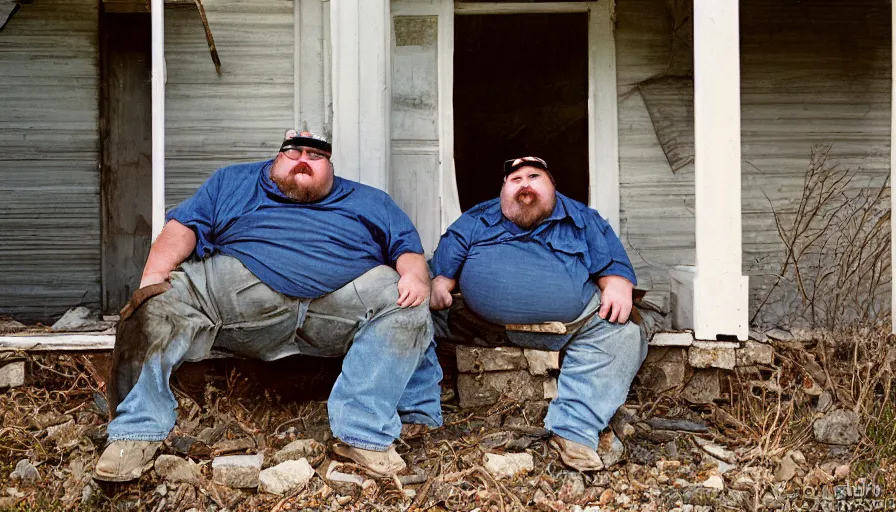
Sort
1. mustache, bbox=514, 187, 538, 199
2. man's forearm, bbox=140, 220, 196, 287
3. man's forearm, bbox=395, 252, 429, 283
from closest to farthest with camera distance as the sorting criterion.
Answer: man's forearm, bbox=140, 220, 196, 287 → man's forearm, bbox=395, 252, 429, 283 → mustache, bbox=514, 187, 538, 199

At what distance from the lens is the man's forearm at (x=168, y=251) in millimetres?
3908

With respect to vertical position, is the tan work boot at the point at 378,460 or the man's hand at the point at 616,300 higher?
the man's hand at the point at 616,300

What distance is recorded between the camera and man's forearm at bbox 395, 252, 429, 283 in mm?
4168

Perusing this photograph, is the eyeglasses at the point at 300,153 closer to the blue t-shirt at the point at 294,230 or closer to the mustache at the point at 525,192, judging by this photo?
the blue t-shirt at the point at 294,230

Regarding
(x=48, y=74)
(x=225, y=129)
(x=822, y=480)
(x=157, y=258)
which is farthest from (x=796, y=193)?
(x=48, y=74)

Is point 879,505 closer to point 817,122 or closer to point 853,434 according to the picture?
point 853,434

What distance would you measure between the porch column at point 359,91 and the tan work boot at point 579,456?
2024mm

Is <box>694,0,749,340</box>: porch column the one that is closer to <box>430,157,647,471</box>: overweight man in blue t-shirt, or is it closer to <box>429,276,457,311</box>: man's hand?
<box>430,157,647,471</box>: overweight man in blue t-shirt

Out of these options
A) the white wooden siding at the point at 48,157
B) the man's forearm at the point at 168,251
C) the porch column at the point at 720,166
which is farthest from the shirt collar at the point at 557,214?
the white wooden siding at the point at 48,157

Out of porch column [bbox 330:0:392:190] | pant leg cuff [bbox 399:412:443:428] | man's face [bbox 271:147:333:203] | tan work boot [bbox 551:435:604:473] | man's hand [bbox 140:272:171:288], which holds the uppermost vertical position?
porch column [bbox 330:0:392:190]

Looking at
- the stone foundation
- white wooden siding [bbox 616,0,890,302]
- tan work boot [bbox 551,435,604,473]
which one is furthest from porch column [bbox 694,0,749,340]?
white wooden siding [bbox 616,0,890,302]

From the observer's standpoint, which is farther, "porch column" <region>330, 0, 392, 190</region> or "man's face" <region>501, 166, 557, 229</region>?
"porch column" <region>330, 0, 392, 190</region>

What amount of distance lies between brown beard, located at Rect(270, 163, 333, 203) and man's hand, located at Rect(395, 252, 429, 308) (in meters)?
0.51

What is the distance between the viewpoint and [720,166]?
4629mm
